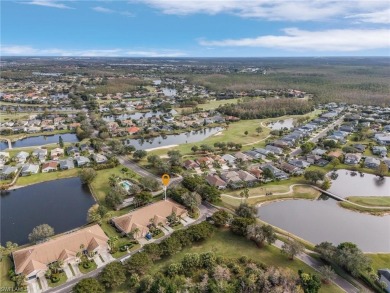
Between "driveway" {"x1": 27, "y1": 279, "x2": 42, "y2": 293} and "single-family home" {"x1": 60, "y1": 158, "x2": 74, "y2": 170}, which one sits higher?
"single-family home" {"x1": 60, "y1": 158, "x2": 74, "y2": 170}

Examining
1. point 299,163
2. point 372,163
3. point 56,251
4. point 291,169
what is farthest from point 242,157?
point 56,251

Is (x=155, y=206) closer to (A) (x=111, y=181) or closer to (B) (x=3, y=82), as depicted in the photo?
(A) (x=111, y=181)

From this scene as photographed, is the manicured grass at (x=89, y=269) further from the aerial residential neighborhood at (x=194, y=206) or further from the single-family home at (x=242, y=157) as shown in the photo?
the single-family home at (x=242, y=157)

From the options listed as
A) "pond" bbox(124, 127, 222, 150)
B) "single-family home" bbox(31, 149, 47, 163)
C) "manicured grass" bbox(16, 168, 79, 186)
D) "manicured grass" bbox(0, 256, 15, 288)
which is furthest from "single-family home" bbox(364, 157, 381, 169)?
"single-family home" bbox(31, 149, 47, 163)

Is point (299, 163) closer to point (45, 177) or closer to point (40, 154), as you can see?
point (45, 177)

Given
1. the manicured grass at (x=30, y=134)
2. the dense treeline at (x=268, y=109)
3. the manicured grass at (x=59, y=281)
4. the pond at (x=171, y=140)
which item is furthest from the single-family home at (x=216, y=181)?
the dense treeline at (x=268, y=109)

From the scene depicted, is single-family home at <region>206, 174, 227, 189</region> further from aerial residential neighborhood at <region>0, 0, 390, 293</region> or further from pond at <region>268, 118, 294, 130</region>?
pond at <region>268, 118, 294, 130</region>
